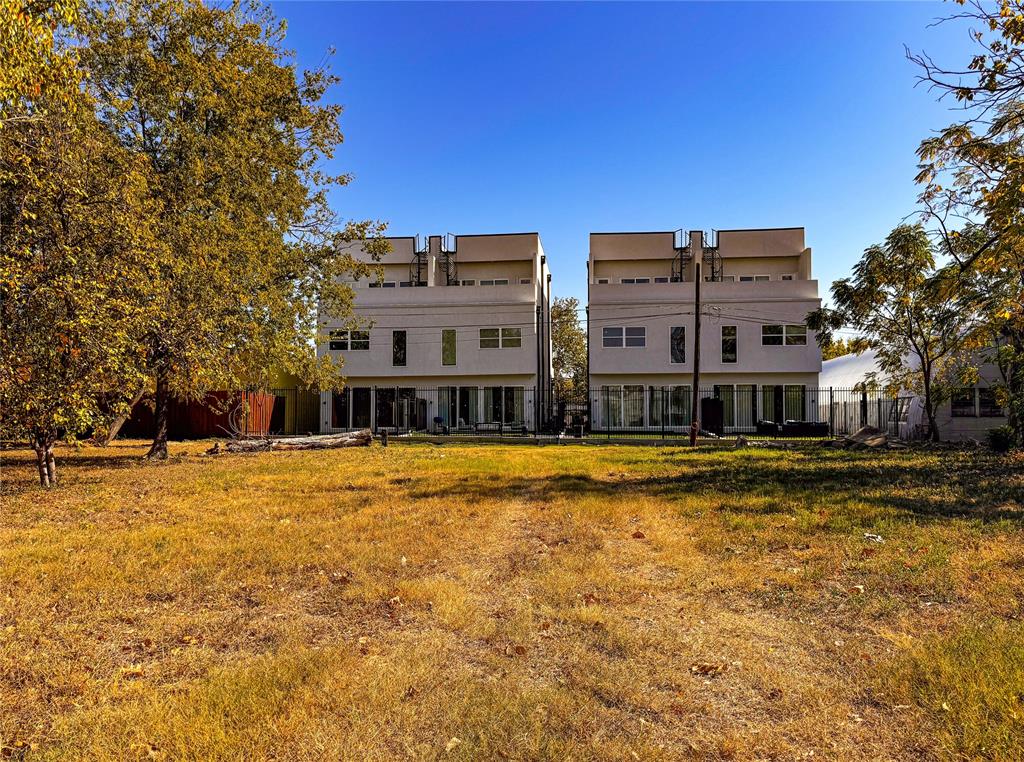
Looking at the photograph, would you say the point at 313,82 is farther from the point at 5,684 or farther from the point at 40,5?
the point at 5,684

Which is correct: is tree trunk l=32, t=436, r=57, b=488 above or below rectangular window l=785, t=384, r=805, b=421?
below

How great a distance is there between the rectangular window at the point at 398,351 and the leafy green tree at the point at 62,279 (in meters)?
23.8

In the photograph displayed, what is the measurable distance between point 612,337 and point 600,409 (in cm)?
402

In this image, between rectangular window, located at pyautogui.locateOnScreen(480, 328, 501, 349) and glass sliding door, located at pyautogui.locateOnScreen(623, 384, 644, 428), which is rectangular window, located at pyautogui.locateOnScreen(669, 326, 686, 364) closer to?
glass sliding door, located at pyautogui.locateOnScreen(623, 384, 644, 428)

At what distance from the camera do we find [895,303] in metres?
21.5

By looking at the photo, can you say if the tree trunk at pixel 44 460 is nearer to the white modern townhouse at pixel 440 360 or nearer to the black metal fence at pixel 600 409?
the black metal fence at pixel 600 409

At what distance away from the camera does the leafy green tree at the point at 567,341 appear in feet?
173

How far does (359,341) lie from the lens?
33344 millimetres

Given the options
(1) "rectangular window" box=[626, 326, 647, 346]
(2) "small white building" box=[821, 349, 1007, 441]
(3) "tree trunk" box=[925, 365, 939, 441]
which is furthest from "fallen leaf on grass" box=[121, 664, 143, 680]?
(1) "rectangular window" box=[626, 326, 647, 346]

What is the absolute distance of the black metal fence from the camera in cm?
3124

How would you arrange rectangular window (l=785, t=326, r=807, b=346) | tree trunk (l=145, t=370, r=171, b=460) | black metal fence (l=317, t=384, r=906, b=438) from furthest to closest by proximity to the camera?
rectangular window (l=785, t=326, r=807, b=346)
black metal fence (l=317, t=384, r=906, b=438)
tree trunk (l=145, t=370, r=171, b=460)

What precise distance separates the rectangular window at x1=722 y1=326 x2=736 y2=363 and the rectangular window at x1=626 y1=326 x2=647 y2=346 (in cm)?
424

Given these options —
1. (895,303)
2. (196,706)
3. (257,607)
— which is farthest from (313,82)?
(895,303)

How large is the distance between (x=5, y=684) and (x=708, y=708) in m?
3.80
